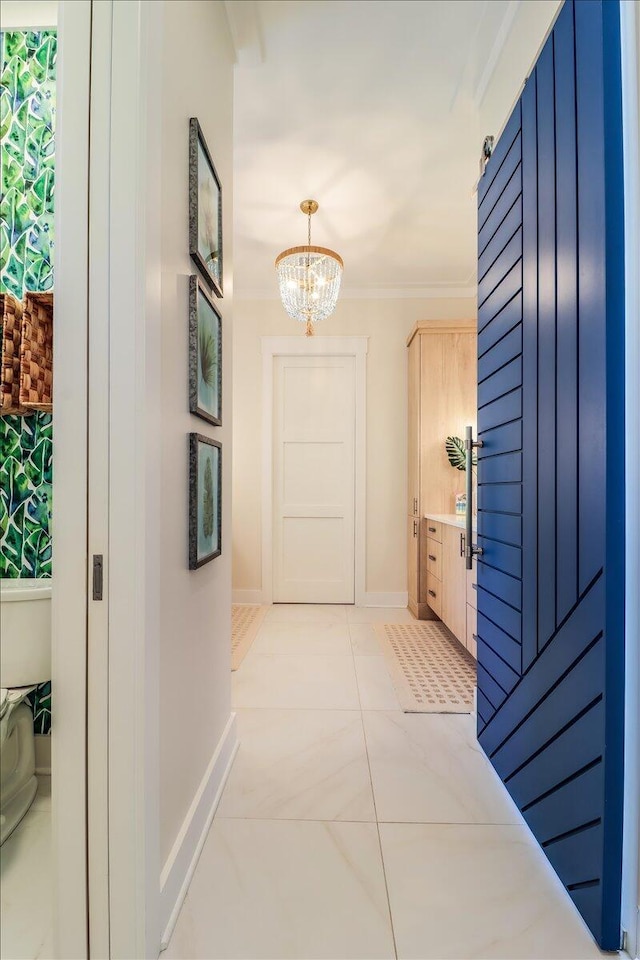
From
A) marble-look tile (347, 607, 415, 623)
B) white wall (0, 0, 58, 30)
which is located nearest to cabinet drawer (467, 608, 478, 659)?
marble-look tile (347, 607, 415, 623)

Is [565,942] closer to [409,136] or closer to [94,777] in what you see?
[94,777]

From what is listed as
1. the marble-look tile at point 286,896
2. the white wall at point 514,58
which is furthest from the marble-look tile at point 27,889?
the white wall at point 514,58

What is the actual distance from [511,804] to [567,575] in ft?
2.82

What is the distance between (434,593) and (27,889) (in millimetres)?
2839

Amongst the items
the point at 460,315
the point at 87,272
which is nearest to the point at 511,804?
the point at 87,272

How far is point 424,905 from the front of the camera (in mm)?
1098

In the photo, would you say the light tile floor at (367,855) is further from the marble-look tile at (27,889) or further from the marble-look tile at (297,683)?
the marble-look tile at (27,889)

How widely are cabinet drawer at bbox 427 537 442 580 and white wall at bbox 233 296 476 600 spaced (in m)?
0.50

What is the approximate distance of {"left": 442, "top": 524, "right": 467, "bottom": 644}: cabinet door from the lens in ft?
8.74

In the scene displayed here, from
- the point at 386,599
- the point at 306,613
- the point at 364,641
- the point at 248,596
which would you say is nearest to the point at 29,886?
the point at 364,641

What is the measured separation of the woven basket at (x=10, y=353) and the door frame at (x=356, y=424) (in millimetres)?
3149

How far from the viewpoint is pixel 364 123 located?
7.34ft

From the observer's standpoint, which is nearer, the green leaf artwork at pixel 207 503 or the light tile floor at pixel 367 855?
the light tile floor at pixel 367 855

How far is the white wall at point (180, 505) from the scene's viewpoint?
1.06m
